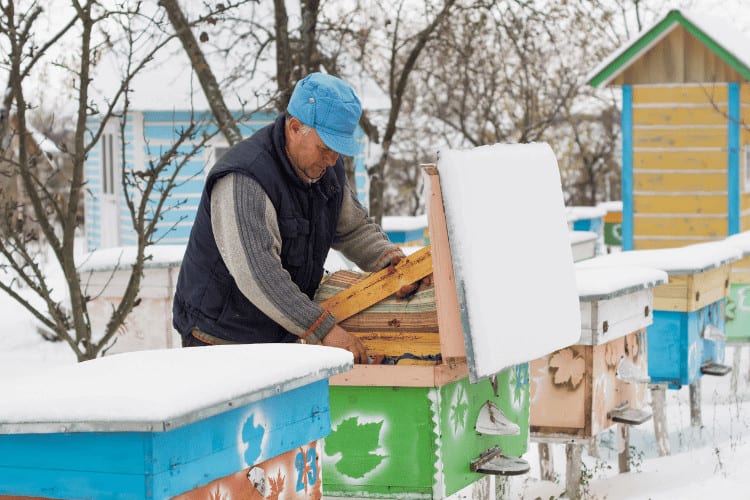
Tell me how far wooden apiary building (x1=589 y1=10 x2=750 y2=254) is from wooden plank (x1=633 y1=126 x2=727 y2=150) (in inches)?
0.4

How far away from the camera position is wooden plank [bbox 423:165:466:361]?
368cm

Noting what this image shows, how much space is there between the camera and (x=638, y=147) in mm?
12125

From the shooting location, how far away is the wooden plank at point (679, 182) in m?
11.9

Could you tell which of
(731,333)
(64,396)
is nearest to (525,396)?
(64,396)

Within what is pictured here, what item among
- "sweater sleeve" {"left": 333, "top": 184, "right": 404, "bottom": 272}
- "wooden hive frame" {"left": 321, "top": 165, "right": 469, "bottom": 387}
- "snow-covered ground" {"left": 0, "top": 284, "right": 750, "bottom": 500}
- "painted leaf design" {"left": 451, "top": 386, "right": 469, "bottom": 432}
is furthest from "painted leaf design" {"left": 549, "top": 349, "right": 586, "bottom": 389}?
"wooden hive frame" {"left": 321, "top": 165, "right": 469, "bottom": 387}

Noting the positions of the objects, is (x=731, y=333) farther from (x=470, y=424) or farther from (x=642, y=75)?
(x=470, y=424)

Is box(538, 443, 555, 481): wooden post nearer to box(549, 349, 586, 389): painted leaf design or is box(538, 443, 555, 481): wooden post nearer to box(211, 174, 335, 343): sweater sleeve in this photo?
box(549, 349, 586, 389): painted leaf design

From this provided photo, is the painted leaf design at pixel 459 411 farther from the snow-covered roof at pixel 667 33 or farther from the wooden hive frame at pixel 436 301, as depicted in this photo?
the snow-covered roof at pixel 667 33

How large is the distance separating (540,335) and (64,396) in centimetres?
193

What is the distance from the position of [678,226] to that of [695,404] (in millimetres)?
4363

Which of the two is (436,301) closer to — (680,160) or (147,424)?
(147,424)

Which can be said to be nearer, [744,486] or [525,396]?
[525,396]

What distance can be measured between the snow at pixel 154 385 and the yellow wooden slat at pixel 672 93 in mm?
9395

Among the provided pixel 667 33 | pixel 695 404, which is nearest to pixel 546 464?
pixel 695 404
